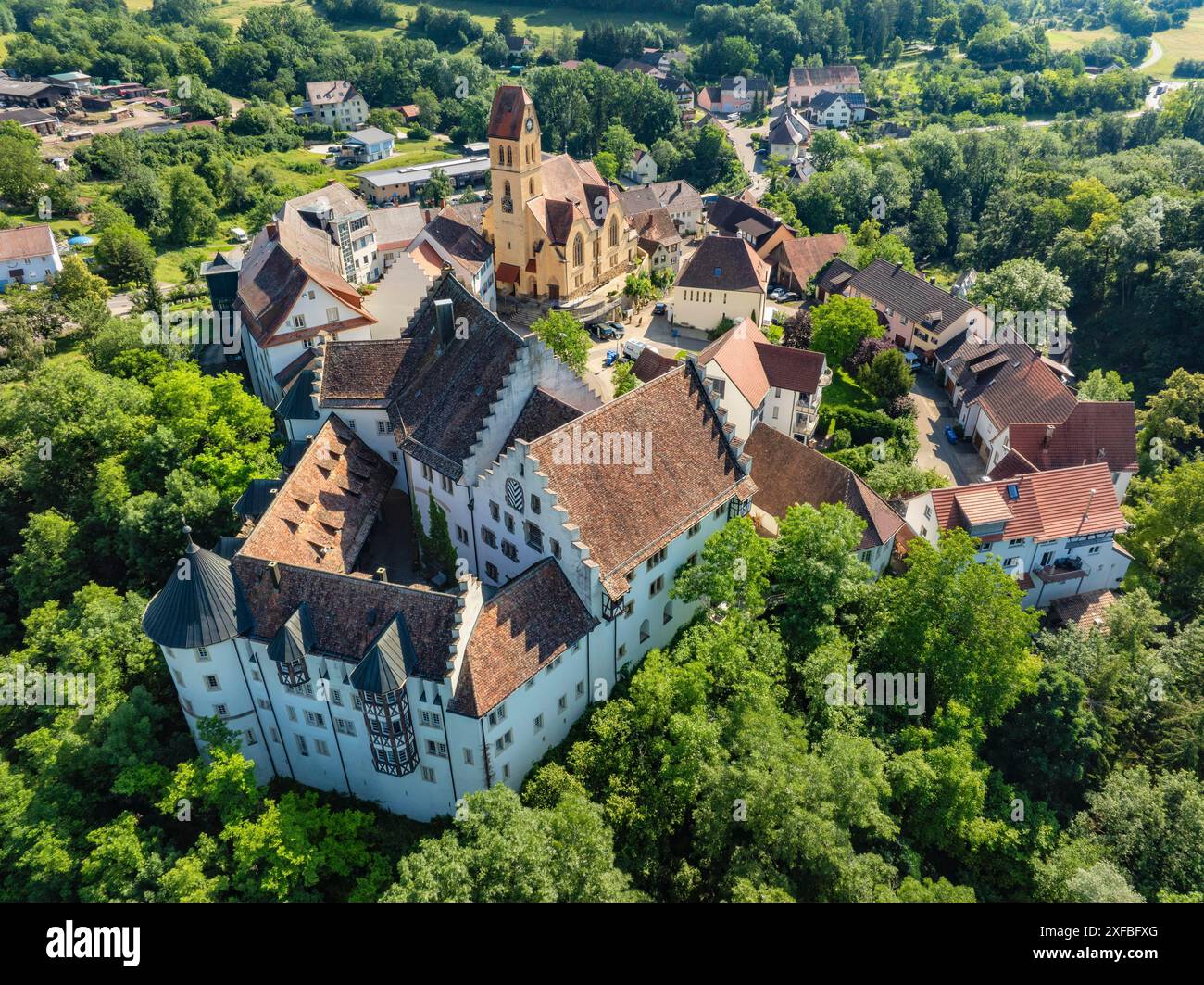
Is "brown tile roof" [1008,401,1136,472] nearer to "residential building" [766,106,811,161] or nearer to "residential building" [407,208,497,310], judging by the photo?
"residential building" [407,208,497,310]

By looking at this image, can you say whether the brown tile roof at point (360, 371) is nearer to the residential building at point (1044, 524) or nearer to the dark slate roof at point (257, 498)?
the dark slate roof at point (257, 498)

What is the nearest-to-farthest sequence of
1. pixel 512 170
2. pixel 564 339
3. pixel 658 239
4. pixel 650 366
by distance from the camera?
1. pixel 564 339
2. pixel 650 366
3. pixel 512 170
4. pixel 658 239

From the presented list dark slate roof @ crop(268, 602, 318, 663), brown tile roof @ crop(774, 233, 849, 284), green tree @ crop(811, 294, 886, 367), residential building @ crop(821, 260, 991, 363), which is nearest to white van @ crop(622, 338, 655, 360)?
green tree @ crop(811, 294, 886, 367)

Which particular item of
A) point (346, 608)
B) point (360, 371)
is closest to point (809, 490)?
point (360, 371)

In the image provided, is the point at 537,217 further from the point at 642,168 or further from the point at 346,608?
the point at 642,168

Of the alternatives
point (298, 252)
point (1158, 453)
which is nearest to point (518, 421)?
point (298, 252)

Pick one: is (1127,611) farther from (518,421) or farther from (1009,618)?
(518,421)

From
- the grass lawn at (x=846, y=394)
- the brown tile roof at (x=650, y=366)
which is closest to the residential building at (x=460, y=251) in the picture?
the brown tile roof at (x=650, y=366)
